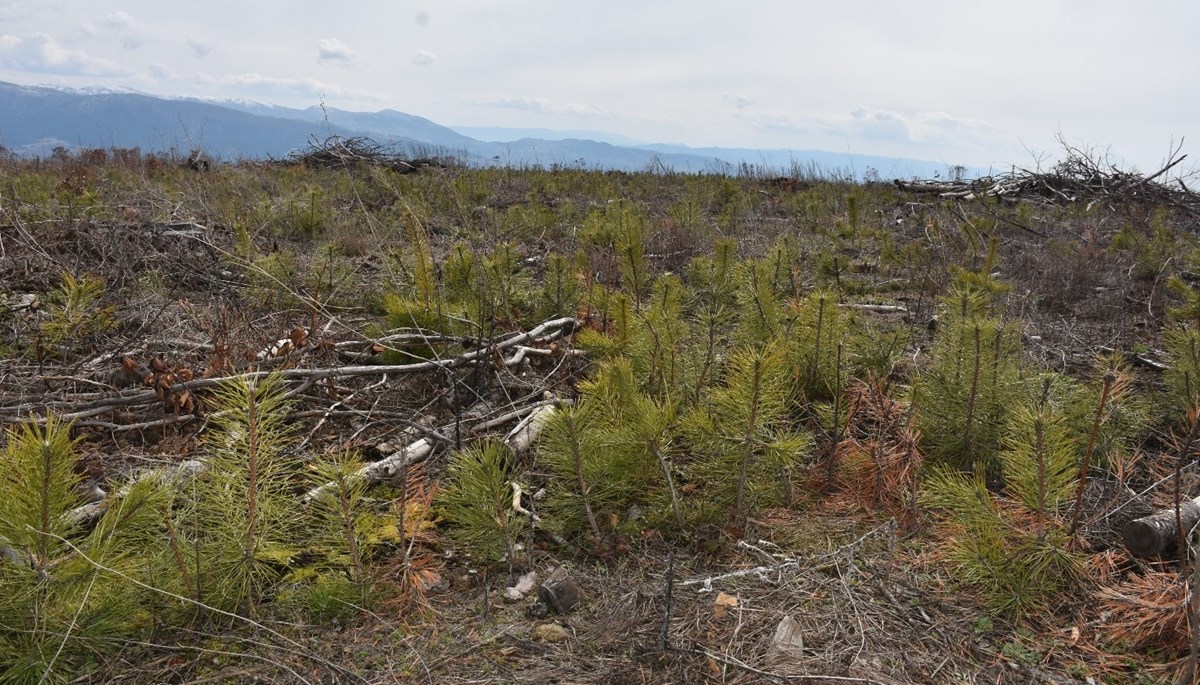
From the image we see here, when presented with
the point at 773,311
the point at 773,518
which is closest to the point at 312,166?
the point at 773,311

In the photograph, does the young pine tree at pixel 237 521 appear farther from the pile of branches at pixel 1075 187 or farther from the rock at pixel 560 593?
the pile of branches at pixel 1075 187

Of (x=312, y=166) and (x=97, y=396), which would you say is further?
(x=312, y=166)

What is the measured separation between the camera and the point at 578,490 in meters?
2.18

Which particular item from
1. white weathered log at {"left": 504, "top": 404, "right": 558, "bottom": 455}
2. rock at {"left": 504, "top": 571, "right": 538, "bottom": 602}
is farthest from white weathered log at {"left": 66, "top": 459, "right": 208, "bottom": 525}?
white weathered log at {"left": 504, "top": 404, "right": 558, "bottom": 455}

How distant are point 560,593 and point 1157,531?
1.71 metres

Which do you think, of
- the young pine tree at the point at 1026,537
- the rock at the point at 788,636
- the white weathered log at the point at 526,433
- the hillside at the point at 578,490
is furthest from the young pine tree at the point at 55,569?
the young pine tree at the point at 1026,537

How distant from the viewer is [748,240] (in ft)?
23.0

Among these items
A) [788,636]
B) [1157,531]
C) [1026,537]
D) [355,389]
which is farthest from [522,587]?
[1157,531]

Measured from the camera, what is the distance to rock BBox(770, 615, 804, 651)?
1561 millimetres

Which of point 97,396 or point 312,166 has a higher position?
point 312,166

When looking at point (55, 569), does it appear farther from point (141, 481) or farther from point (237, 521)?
point (237, 521)

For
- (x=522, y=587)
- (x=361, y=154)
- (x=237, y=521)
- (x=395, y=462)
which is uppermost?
(x=361, y=154)

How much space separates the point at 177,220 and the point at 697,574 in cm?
625

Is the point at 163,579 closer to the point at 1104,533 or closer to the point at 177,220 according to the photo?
the point at 1104,533
